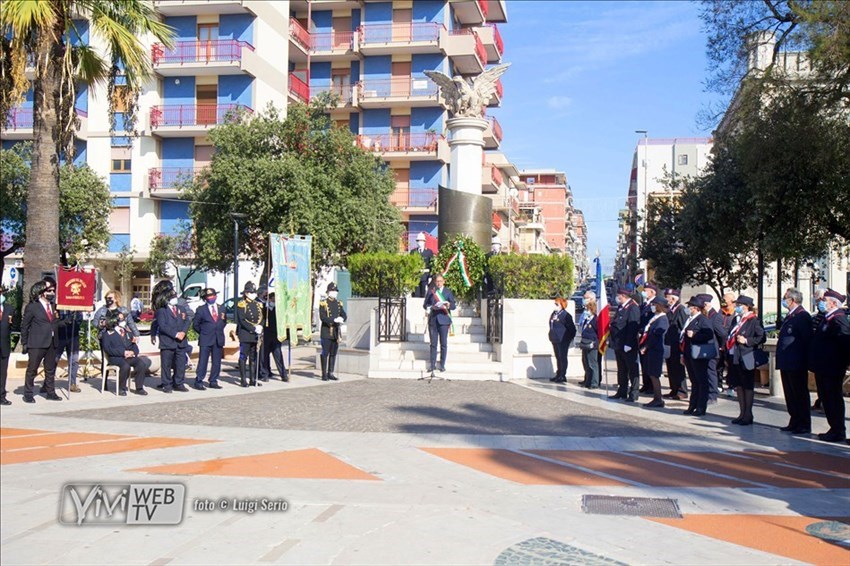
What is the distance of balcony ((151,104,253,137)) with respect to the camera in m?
42.5

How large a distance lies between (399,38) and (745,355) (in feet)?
129

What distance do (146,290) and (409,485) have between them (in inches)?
1709

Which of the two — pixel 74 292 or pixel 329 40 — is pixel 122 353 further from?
pixel 329 40

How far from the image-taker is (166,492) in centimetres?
309

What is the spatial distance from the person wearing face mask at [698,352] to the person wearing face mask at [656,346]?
0.80 metres

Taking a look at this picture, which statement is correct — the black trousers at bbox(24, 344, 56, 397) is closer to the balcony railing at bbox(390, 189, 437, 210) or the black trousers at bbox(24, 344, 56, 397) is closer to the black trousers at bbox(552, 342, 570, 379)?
the black trousers at bbox(552, 342, 570, 379)

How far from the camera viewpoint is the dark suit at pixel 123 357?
1127 cm

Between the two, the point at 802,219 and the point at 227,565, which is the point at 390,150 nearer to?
the point at 802,219

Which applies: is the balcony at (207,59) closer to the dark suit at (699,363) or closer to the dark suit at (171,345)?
the dark suit at (171,345)

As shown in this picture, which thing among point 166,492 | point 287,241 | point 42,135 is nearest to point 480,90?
point 287,241

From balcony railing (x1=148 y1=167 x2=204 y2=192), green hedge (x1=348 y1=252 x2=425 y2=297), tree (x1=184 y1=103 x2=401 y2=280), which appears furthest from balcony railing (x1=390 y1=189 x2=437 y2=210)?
green hedge (x1=348 y1=252 x2=425 y2=297)

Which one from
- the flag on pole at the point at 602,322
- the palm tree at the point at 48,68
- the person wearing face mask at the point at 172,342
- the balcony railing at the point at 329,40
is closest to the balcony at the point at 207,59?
the balcony railing at the point at 329,40

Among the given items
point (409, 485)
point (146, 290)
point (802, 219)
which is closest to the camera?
point (409, 485)

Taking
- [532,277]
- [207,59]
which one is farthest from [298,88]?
[532,277]
